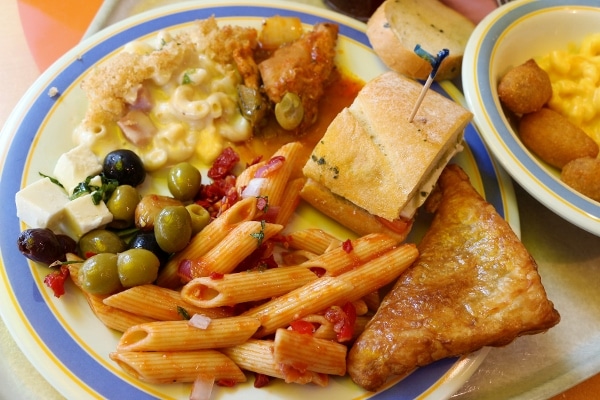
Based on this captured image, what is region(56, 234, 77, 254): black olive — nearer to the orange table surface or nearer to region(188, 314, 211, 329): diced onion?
region(188, 314, 211, 329): diced onion

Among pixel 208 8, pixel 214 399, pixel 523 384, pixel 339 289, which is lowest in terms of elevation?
pixel 523 384

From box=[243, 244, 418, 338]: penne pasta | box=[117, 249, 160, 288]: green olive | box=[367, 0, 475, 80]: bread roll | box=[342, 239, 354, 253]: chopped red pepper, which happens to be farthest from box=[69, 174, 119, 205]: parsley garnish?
box=[367, 0, 475, 80]: bread roll

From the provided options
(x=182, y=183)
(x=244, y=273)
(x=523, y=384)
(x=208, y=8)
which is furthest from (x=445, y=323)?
(x=208, y=8)

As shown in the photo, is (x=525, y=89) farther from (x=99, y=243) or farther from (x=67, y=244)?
(x=67, y=244)

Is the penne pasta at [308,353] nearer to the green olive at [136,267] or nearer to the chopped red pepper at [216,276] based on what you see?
the chopped red pepper at [216,276]

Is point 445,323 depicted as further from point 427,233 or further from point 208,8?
point 208,8

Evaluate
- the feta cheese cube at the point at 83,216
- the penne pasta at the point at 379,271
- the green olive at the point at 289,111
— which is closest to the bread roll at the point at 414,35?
the green olive at the point at 289,111

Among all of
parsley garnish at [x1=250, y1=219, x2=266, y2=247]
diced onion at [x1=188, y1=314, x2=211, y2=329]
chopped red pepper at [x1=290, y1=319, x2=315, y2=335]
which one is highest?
parsley garnish at [x1=250, y1=219, x2=266, y2=247]
